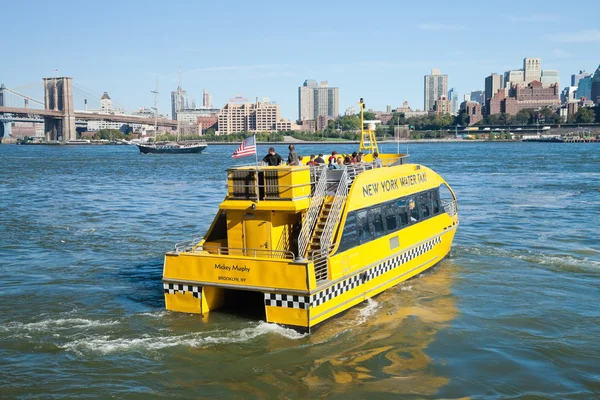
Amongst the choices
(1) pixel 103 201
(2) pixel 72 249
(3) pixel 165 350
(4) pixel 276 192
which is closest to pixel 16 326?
(3) pixel 165 350

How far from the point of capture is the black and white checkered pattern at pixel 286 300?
11688mm

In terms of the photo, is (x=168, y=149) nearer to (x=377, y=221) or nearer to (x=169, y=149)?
(x=169, y=149)

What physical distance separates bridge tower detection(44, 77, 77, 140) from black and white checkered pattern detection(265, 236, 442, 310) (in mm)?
165930

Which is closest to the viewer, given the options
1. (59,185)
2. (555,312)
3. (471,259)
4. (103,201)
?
(555,312)

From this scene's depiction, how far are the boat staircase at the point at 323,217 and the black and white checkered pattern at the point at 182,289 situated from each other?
207cm

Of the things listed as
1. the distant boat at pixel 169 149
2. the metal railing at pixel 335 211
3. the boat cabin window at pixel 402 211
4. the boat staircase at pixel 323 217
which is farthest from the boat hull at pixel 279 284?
the distant boat at pixel 169 149

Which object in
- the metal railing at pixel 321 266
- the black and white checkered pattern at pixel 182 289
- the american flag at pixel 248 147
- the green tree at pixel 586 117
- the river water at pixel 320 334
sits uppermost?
the green tree at pixel 586 117

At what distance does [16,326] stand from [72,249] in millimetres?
7895

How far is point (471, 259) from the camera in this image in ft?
60.5

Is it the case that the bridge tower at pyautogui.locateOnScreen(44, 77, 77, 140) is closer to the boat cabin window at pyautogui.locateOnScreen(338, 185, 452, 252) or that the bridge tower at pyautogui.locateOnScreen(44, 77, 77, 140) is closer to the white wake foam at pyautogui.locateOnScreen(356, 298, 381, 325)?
the boat cabin window at pyautogui.locateOnScreen(338, 185, 452, 252)

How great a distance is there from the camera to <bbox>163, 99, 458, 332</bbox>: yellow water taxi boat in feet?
39.1

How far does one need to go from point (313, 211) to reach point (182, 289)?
2.84m

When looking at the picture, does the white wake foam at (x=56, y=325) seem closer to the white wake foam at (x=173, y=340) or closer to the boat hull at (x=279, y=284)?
the white wake foam at (x=173, y=340)

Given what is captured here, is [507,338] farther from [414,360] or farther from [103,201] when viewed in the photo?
[103,201]
